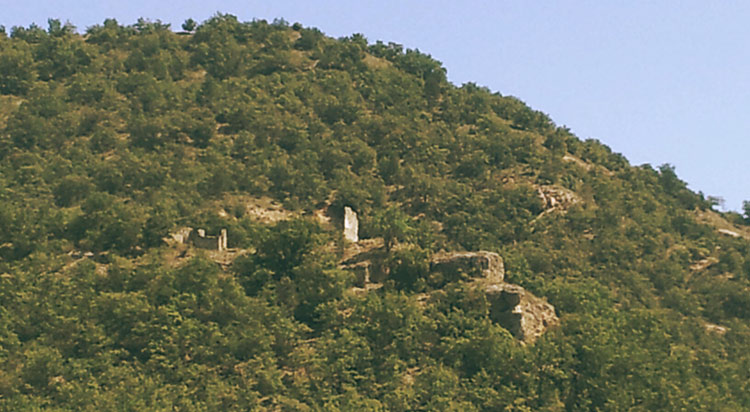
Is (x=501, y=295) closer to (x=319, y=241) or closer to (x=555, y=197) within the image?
(x=319, y=241)

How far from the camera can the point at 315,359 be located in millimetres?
63250

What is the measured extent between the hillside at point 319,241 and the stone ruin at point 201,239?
1.77ft

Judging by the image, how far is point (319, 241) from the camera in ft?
243

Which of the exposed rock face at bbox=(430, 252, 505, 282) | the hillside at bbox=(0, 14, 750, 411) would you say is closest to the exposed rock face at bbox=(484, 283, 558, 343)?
the hillside at bbox=(0, 14, 750, 411)

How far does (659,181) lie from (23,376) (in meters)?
66.3

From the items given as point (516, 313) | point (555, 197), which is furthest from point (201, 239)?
point (555, 197)

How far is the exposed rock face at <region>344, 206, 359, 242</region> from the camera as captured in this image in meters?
83.7

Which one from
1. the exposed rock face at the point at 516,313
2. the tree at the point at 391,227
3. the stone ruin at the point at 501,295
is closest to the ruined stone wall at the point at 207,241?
the tree at the point at 391,227

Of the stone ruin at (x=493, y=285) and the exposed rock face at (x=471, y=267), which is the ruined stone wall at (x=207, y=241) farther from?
the exposed rock face at (x=471, y=267)

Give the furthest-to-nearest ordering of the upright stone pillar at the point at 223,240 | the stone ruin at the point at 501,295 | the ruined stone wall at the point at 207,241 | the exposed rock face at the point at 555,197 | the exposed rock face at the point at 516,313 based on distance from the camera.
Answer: the exposed rock face at the point at 555,197
the upright stone pillar at the point at 223,240
the ruined stone wall at the point at 207,241
the stone ruin at the point at 501,295
the exposed rock face at the point at 516,313

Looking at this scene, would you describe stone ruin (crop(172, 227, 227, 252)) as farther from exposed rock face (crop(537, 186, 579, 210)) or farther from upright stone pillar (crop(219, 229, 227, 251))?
exposed rock face (crop(537, 186, 579, 210))

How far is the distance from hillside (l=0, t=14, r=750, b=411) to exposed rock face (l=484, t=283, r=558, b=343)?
372mm

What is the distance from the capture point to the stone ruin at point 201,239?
76625 millimetres

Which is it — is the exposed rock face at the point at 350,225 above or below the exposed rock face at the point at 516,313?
above
